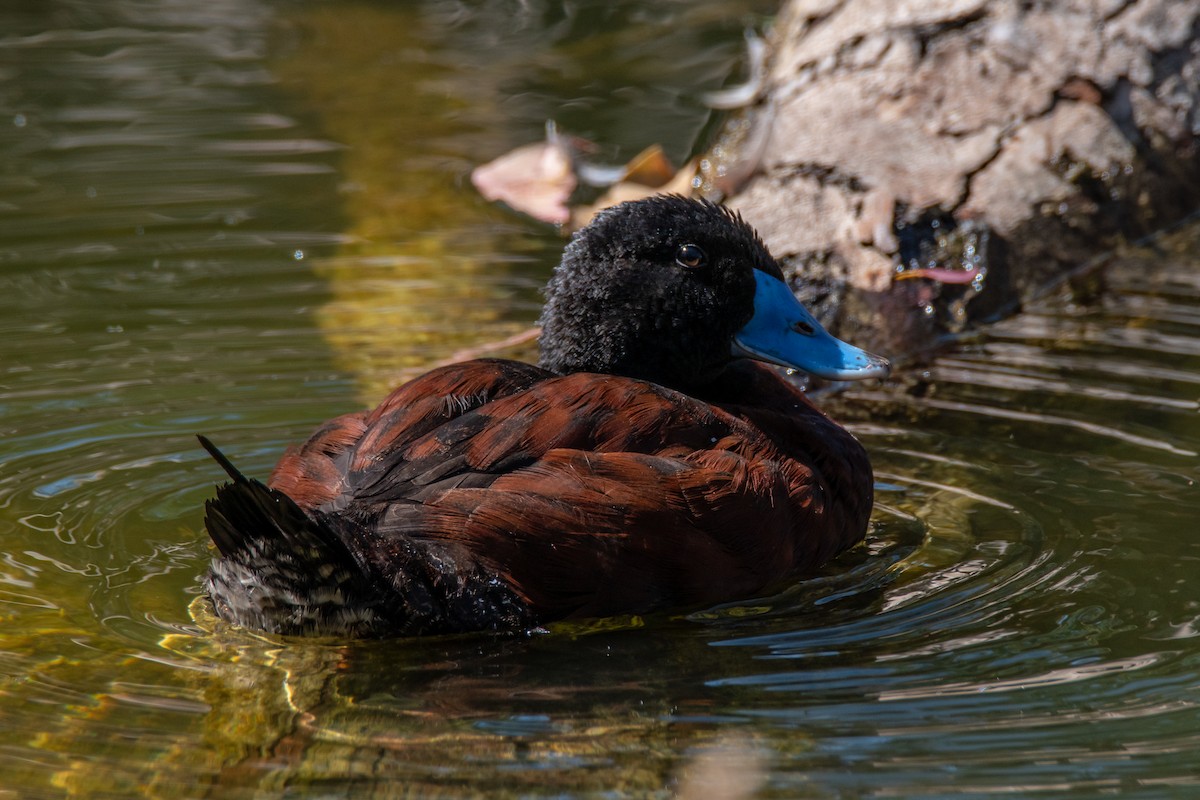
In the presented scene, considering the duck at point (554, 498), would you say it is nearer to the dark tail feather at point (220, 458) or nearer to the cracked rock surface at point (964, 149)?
the dark tail feather at point (220, 458)

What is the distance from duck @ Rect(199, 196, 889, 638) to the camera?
354cm

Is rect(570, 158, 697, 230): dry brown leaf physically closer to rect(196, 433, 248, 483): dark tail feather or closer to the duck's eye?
the duck's eye

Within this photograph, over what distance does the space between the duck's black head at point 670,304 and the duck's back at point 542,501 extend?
417 mm

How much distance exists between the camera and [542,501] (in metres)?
3.59

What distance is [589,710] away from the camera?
3.34 metres

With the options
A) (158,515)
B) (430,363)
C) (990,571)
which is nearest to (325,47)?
(430,363)

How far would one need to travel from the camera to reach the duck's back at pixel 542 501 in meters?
3.56

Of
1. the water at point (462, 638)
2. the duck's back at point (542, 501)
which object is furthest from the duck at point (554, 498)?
the water at point (462, 638)

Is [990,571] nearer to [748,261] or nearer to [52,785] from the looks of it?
[748,261]

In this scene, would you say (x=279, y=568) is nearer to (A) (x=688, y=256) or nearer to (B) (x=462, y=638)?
(B) (x=462, y=638)

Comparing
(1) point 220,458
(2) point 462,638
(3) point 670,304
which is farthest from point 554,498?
(3) point 670,304

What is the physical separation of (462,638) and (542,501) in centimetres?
41

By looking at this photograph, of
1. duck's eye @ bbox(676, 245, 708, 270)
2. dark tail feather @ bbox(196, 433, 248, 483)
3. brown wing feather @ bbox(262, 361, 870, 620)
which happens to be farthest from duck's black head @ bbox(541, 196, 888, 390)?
dark tail feather @ bbox(196, 433, 248, 483)

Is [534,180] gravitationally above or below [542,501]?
above
